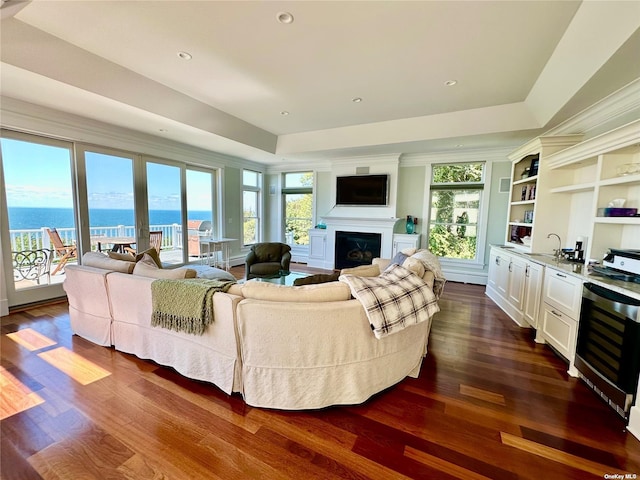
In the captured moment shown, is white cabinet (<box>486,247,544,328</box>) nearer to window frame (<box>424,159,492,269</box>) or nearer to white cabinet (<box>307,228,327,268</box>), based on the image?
window frame (<box>424,159,492,269</box>)

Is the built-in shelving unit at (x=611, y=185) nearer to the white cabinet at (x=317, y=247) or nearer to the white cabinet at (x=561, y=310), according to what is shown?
the white cabinet at (x=561, y=310)

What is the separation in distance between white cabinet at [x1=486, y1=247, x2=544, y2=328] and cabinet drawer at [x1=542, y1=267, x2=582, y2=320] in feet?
0.58

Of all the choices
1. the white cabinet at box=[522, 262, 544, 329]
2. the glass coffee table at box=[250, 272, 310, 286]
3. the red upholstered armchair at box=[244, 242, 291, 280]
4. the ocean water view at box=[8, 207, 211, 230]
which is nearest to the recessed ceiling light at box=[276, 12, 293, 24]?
the glass coffee table at box=[250, 272, 310, 286]

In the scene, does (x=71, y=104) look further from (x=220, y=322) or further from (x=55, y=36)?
(x=220, y=322)

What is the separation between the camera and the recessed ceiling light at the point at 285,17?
2.15 meters

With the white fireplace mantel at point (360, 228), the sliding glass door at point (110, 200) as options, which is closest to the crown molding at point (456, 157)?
the white fireplace mantel at point (360, 228)

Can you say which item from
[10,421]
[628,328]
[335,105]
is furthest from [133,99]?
[628,328]

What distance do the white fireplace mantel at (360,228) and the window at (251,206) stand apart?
2.27 metres

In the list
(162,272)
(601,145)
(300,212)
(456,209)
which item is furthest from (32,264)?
(456,209)

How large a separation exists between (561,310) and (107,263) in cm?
453

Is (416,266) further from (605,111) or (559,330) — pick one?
(605,111)

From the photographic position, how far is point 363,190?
20.0ft

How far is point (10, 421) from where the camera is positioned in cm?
174

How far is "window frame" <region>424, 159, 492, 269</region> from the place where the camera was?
→ 5312 mm
